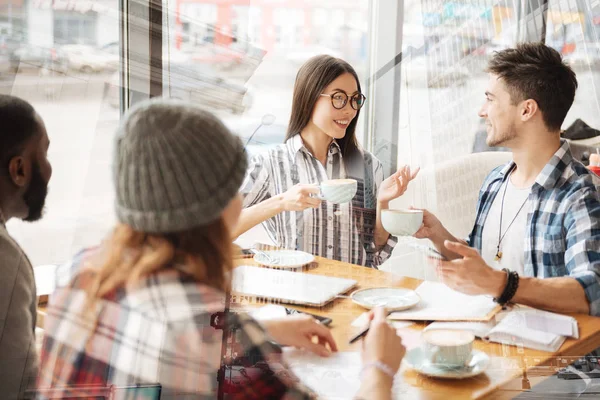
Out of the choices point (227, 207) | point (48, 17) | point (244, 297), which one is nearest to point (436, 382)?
point (244, 297)

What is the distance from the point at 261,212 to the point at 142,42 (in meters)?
0.40

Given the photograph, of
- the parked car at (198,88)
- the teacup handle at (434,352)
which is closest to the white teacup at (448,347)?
the teacup handle at (434,352)

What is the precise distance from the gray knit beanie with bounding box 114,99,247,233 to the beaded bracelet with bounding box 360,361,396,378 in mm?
405

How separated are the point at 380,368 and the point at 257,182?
16.5 inches

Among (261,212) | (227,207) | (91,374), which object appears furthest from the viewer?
(261,212)

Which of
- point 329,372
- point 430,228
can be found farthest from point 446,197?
point 329,372

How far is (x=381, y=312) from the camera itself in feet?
→ 3.87

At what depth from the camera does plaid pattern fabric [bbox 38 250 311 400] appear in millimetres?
1018

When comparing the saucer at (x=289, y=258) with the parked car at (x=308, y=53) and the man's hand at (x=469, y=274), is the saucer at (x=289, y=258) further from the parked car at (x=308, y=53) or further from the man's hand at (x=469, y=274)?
the parked car at (x=308, y=53)

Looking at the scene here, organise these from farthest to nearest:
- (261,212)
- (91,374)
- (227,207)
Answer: (261,212) → (91,374) → (227,207)

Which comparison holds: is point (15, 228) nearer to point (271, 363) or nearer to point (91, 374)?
point (91, 374)

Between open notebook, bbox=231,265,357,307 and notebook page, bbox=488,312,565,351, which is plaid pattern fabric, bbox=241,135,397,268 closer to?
open notebook, bbox=231,265,357,307

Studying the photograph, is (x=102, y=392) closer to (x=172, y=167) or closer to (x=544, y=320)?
(x=172, y=167)

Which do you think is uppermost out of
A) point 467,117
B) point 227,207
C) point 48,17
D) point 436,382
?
point 48,17
